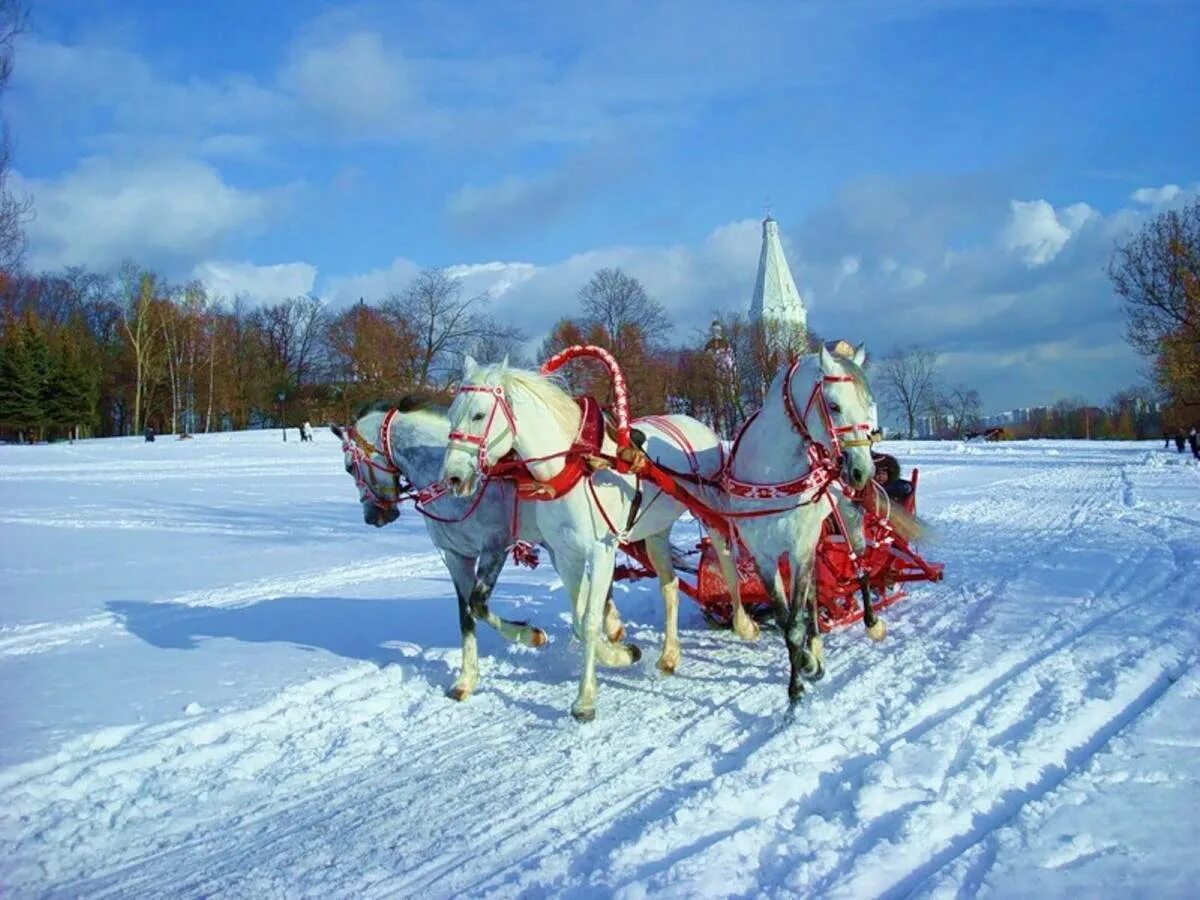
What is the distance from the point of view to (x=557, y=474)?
17.6 feet

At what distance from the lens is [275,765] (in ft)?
16.2

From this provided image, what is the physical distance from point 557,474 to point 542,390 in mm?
585

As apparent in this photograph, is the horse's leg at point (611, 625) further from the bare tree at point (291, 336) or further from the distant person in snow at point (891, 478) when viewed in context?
the bare tree at point (291, 336)

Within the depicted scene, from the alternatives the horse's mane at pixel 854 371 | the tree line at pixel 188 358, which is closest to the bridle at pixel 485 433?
the horse's mane at pixel 854 371

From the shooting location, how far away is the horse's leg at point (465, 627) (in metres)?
6.06

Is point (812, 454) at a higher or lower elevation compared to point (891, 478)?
higher

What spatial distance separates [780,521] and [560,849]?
2503 millimetres

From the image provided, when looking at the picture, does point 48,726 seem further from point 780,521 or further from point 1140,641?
point 1140,641

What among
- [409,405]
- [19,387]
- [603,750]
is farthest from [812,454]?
[19,387]

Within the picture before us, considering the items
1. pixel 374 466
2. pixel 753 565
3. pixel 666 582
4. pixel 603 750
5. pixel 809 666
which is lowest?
pixel 603 750

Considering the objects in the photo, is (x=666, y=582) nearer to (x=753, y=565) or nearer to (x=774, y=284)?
(x=753, y=565)

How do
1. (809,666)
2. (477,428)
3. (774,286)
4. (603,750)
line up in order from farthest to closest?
(774,286), (809,666), (477,428), (603,750)

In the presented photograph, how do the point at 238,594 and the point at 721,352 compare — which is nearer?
the point at 238,594

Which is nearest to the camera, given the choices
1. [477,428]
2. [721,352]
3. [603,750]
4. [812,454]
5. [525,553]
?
[603,750]
